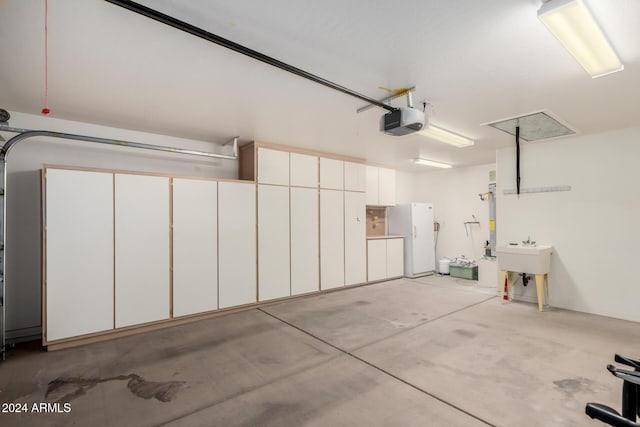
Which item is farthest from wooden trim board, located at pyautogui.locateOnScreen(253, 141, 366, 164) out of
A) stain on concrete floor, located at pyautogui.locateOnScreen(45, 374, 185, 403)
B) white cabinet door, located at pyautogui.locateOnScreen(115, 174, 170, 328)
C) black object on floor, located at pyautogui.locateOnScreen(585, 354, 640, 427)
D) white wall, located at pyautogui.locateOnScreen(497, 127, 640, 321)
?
black object on floor, located at pyautogui.locateOnScreen(585, 354, 640, 427)

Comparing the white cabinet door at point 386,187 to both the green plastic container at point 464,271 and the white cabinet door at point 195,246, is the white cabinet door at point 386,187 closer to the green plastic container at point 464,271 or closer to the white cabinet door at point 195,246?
the green plastic container at point 464,271

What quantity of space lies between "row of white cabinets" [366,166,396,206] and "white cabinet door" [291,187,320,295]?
5.82 feet

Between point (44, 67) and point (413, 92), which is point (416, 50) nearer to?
point (413, 92)

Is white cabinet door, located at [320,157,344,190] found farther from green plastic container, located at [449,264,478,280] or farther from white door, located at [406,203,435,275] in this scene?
green plastic container, located at [449,264,478,280]

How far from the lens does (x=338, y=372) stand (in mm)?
2752

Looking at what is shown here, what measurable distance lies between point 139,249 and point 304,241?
2618mm

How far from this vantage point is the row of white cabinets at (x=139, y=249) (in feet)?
11.1

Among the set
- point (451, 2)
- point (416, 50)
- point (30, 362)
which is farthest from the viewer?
point (30, 362)

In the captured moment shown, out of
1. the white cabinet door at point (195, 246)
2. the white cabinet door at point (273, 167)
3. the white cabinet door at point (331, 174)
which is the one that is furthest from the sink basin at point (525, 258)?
the white cabinet door at point (195, 246)

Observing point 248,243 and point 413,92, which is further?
point 248,243

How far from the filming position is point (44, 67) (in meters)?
2.55

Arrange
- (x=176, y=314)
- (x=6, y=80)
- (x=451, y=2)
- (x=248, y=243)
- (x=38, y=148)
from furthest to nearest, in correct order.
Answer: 1. (x=248, y=243)
2. (x=176, y=314)
3. (x=38, y=148)
4. (x=6, y=80)
5. (x=451, y=2)

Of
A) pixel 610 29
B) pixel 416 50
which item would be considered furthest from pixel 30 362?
pixel 610 29

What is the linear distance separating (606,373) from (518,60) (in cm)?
286
